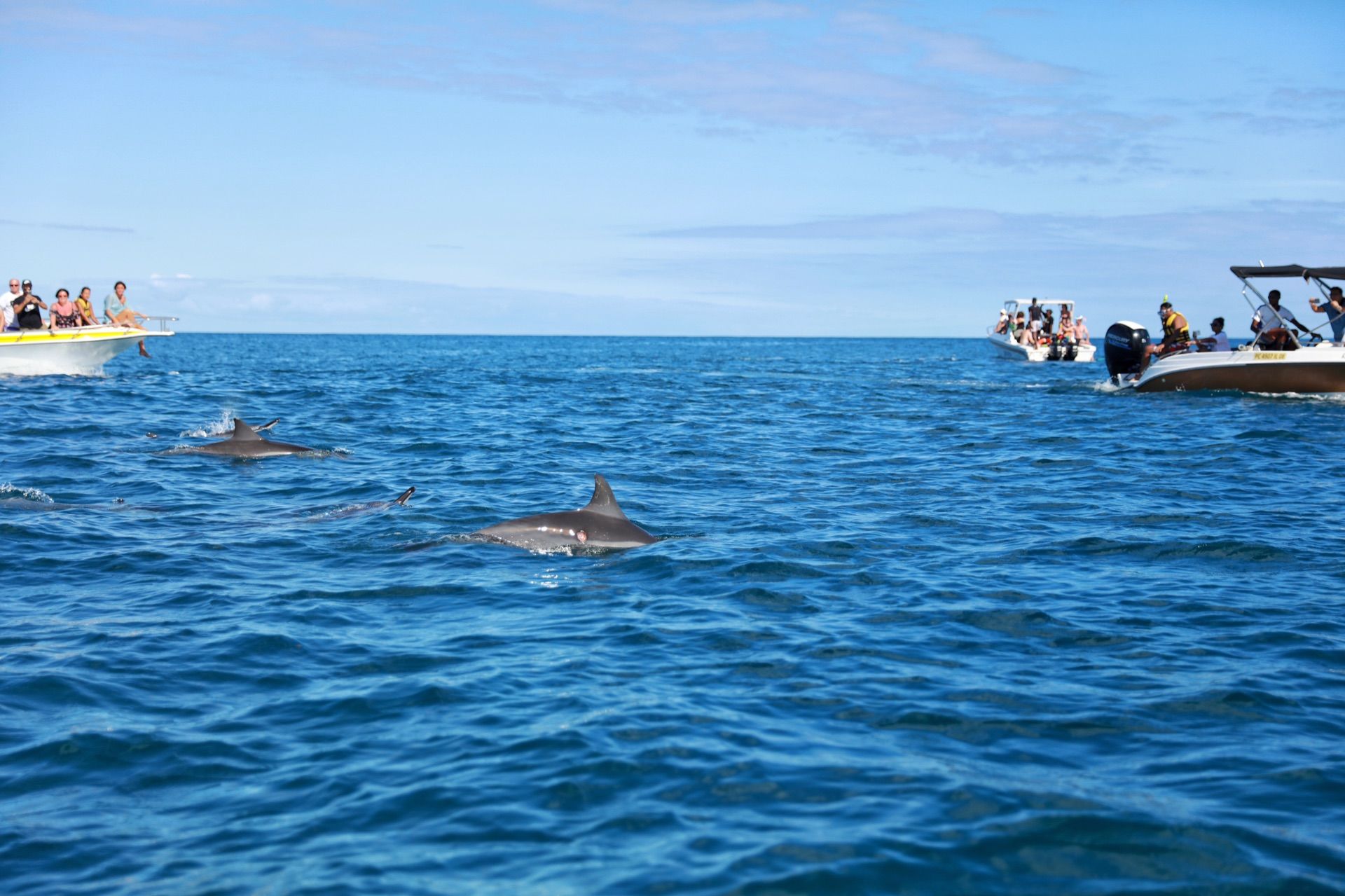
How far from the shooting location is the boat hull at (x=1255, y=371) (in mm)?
29516

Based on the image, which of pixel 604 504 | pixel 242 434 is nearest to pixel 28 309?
pixel 242 434

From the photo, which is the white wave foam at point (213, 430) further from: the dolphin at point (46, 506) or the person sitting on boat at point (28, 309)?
the person sitting on boat at point (28, 309)

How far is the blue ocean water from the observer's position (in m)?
5.37

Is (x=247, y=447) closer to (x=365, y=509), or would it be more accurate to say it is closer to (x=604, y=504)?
(x=365, y=509)

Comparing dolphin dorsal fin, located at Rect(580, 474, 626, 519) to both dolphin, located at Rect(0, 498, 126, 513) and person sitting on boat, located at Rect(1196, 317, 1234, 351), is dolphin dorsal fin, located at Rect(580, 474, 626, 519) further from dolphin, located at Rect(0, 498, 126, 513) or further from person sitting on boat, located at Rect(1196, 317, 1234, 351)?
person sitting on boat, located at Rect(1196, 317, 1234, 351)

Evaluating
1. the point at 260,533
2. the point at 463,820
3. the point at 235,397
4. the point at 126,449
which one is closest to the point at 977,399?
the point at 235,397

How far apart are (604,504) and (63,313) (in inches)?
1191

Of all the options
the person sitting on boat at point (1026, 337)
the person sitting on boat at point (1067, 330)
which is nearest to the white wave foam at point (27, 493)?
the person sitting on boat at point (1067, 330)

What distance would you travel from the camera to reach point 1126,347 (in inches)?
1459

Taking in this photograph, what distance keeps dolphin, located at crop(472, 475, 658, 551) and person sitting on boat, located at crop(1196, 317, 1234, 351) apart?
82.0ft

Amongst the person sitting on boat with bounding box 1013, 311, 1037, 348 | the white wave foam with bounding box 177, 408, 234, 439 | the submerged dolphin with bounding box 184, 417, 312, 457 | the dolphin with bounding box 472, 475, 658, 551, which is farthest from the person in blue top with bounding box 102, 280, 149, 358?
the person sitting on boat with bounding box 1013, 311, 1037, 348

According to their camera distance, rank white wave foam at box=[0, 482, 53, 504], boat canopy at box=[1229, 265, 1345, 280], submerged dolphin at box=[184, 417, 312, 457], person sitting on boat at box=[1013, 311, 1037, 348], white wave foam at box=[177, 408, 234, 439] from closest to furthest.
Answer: white wave foam at box=[0, 482, 53, 504], submerged dolphin at box=[184, 417, 312, 457], white wave foam at box=[177, 408, 234, 439], boat canopy at box=[1229, 265, 1345, 280], person sitting on boat at box=[1013, 311, 1037, 348]

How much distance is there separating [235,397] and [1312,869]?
3324 cm

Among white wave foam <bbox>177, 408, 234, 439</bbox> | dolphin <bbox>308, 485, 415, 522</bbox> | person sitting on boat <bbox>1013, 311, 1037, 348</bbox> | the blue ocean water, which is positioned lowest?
the blue ocean water
